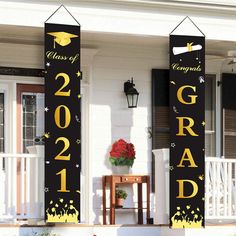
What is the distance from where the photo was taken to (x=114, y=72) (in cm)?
1156

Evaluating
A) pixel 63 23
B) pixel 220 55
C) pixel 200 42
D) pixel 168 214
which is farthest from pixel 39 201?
pixel 220 55

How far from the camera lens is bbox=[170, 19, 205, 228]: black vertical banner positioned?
952 centimetres

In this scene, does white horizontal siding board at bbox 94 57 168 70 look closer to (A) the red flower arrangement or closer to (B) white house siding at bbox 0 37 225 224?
(B) white house siding at bbox 0 37 225 224

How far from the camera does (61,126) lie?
915 centimetres

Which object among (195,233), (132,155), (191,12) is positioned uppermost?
(191,12)

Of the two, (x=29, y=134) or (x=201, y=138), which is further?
(x=29, y=134)

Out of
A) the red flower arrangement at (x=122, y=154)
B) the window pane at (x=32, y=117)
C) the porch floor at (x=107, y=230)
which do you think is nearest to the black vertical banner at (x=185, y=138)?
the porch floor at (x=107, y=230)

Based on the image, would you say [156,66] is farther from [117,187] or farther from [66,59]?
[66,59]

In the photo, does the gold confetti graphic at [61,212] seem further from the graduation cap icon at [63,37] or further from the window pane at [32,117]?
the window pane at [32,117]

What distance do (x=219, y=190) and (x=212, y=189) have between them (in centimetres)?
14

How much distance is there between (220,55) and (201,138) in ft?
9.34

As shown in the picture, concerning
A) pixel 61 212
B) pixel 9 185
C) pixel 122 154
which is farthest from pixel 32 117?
pixel 61 212

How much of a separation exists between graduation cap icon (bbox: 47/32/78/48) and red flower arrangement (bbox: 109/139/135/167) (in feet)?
8.23

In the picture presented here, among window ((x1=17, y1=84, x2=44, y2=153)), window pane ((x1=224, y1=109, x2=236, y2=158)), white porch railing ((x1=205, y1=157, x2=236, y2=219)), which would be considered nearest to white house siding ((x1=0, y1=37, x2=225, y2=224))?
window ((x1=17, y1=84, x2=44, y2=153))
